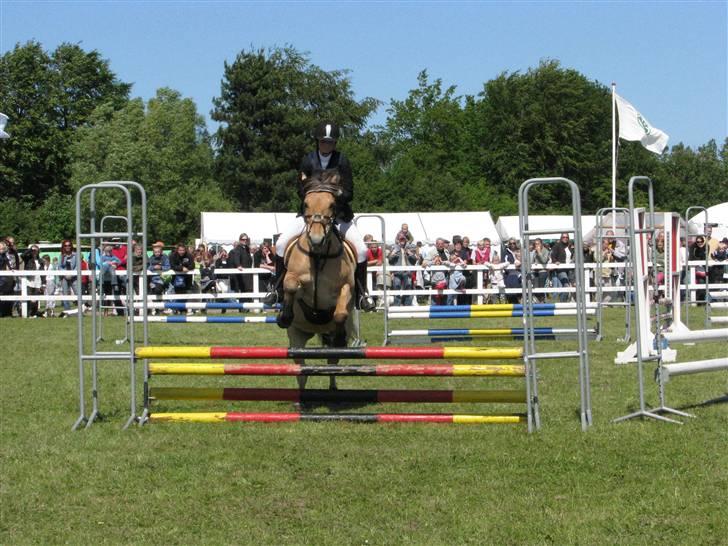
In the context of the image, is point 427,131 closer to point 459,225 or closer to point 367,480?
point 459,225

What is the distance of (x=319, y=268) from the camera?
10.7 m

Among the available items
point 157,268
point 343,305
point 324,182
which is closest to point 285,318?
point 343,305

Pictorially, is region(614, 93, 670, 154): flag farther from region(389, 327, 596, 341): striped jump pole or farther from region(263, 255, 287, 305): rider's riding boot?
region(263, 255, 287, 305): rider's riding boot

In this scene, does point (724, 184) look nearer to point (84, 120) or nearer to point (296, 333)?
point (84, 120)

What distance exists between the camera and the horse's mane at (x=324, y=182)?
10.5m

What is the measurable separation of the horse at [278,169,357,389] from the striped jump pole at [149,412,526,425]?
1.10 meters

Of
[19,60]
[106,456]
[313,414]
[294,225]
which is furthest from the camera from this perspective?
[19,60]

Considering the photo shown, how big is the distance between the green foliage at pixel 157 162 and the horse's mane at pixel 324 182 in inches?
2194

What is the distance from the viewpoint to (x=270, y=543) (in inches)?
Result: 239

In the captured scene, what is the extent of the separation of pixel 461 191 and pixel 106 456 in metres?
63.6

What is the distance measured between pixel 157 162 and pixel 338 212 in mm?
68328

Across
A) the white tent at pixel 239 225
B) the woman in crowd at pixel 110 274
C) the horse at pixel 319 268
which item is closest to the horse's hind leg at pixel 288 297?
the horse at pixel 319 268

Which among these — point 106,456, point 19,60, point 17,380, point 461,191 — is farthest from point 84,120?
point 106,456

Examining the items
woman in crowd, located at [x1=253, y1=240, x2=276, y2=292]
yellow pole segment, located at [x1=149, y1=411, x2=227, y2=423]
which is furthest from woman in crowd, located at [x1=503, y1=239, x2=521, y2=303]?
yellow pole segment, located at [x1=149, y1=411, x2=227, y2=423]
